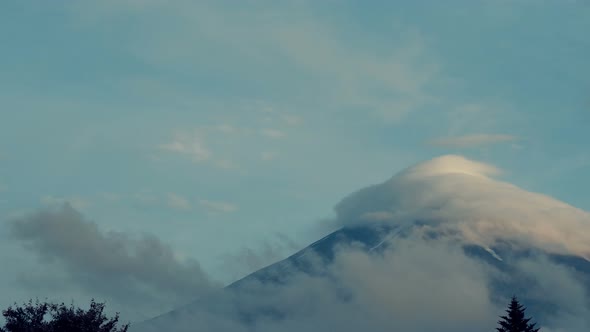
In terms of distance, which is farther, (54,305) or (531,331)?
(531,331)

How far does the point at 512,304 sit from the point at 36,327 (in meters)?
52.1

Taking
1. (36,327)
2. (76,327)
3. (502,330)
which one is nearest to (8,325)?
(36,327)

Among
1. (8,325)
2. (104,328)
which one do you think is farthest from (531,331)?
(8,325)

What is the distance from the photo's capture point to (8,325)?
224 ft

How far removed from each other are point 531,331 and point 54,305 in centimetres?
5233

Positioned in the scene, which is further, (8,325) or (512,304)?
(512,304)

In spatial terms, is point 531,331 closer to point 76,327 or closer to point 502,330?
point 502,330

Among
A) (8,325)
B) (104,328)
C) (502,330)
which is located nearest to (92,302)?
(104,328)

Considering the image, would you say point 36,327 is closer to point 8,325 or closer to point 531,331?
point 8,325

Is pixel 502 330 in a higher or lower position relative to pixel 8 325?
higher

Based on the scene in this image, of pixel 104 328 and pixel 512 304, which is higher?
pixel 512 304

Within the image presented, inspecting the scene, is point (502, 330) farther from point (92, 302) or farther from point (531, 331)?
point (92, 302)

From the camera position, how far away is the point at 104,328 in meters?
65.9

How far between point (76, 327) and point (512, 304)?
49.7 m
